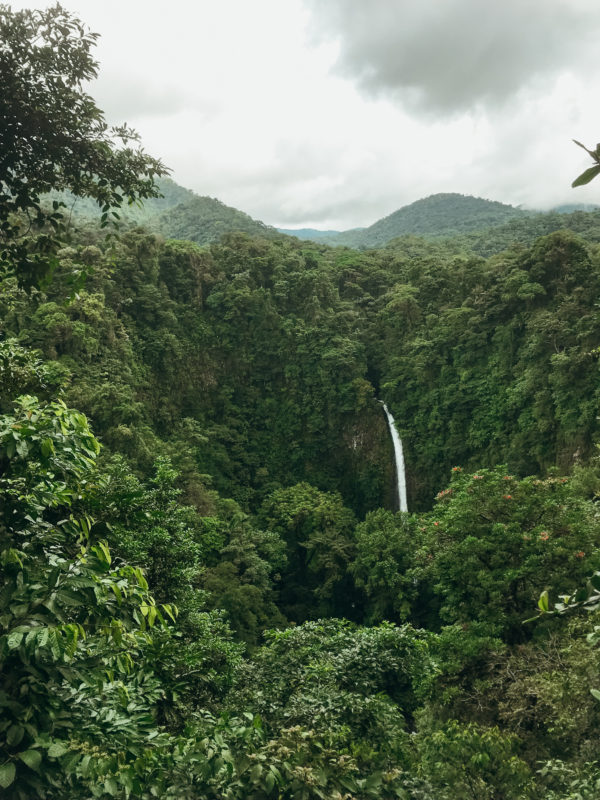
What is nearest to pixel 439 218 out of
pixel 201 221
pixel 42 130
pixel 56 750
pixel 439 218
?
pixel 439 218

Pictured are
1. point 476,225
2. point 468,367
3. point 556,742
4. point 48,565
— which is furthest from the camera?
point 476,225

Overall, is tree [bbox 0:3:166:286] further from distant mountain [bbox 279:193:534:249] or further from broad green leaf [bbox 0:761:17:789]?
distant mountain [bbox 279:193:534:249]

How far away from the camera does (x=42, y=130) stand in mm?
3076

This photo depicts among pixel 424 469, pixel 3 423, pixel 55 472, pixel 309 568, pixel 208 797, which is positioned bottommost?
pixel 309 568

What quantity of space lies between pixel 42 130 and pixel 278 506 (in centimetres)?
1934

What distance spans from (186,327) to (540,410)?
16.8 meters

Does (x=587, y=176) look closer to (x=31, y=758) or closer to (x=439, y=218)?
(x=31, y=758)

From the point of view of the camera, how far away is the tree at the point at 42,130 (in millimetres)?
2967

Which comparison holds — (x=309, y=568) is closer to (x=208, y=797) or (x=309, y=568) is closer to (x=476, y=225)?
(x=208, y=797)

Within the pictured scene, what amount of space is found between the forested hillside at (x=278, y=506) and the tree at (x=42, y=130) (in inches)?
0.6

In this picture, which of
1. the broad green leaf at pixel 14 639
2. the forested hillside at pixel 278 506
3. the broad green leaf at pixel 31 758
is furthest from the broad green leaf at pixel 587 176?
the broad green leaf at pixel 31 758

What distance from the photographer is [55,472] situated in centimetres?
272

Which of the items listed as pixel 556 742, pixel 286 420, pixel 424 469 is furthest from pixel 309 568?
pixel 556 742

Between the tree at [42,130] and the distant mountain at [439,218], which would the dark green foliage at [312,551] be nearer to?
the tree at [42,130]
